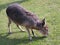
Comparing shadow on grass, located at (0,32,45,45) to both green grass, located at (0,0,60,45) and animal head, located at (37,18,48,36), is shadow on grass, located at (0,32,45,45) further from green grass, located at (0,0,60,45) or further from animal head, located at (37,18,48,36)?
animal head, located at (37,18,48,36)

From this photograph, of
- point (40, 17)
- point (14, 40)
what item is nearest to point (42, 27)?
point (14, 40)

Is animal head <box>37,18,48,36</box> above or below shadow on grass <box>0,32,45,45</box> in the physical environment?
above

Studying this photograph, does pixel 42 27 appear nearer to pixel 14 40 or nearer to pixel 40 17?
pixel 14 40

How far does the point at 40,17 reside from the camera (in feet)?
33.7

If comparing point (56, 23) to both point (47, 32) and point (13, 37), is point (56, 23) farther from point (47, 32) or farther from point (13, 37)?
point (13, 37)

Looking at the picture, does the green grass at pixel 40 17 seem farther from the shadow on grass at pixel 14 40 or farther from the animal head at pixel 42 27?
the animal head at pixel 42 27

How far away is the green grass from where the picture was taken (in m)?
8.17

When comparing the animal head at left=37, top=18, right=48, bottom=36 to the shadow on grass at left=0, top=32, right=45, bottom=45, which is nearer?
the animal head at left=37, top=18, right=48, bottom=36

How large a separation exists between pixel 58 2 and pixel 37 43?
4.77m

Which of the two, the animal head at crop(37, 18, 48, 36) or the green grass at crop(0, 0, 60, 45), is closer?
the animal head at crop(37, 18, 48, 36)

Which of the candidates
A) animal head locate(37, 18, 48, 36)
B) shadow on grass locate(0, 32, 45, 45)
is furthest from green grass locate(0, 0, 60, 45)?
animal head locate(37, 18, 48, 36)

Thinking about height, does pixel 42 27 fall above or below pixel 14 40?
above

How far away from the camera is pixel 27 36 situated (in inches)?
335

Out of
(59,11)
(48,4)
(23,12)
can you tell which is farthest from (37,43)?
(48,4)
